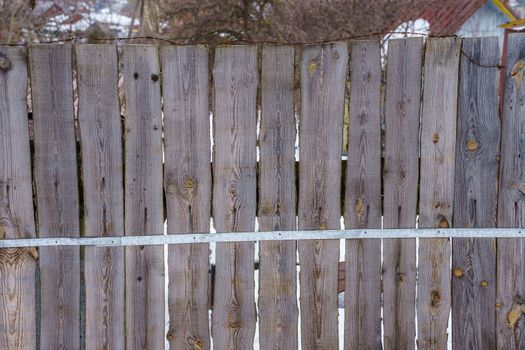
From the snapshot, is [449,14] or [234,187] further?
[449,14]

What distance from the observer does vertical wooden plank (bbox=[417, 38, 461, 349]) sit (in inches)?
119

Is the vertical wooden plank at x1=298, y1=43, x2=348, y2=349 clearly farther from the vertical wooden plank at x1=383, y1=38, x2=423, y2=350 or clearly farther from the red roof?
the red roof

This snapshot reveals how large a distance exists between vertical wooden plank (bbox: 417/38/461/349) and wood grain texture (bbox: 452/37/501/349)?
49 millimetres

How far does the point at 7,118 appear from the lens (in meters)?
2.93

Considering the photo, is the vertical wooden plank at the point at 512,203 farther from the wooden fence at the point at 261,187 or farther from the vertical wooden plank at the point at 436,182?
the vertical wooden plank at the point at 436,182

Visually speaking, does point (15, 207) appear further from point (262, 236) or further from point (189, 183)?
point (262, 236)

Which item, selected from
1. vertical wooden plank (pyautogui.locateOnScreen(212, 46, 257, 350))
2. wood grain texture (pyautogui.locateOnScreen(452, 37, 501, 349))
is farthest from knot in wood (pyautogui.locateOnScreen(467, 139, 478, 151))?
vertical wooden plank (pyautogui.locateOnScreen(212, 46, 257, 350))

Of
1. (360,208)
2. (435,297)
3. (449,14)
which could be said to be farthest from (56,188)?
(449,14)

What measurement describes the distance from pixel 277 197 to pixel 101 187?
2.99 feet

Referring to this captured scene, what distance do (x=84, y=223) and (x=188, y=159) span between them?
0.64 metres

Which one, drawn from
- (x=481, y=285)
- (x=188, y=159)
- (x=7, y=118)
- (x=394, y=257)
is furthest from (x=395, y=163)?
(x=7, y=118)

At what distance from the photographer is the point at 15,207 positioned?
118 inches

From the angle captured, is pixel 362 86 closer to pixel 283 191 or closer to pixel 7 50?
pixel 283 191

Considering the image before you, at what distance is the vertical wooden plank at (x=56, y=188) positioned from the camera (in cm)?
290
